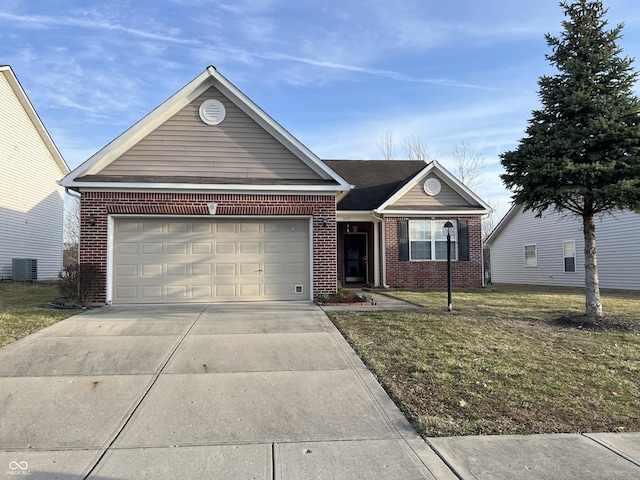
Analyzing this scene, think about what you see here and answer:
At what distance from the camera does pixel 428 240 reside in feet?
54.2

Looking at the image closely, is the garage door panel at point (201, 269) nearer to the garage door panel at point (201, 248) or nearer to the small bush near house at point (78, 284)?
the garage door panel at point (201, 248)

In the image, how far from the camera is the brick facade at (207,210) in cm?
1062

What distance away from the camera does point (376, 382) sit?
5324 mm

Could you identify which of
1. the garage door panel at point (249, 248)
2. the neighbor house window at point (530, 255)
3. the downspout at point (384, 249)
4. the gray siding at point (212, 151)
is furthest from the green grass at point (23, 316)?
the neighbor house window at point (530, 255)

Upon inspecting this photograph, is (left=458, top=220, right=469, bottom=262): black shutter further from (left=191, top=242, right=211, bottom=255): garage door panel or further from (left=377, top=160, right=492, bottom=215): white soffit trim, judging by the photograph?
(left=191, top=242, right=211, bottom=255): garage door panel

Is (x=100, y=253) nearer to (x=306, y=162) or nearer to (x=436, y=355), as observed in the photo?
(x=306, y=162)

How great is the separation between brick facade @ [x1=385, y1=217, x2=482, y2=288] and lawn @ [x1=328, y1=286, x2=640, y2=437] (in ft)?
22.0

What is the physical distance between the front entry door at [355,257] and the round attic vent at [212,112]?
26.1 feet

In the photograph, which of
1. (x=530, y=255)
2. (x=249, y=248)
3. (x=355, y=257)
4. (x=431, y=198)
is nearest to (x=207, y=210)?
(x=249, y=248)

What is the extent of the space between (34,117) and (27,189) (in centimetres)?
327

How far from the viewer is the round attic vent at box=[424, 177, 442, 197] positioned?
16578 millimetres

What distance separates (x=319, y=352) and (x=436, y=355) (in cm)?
164

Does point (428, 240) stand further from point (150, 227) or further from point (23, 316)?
point (23, 316)

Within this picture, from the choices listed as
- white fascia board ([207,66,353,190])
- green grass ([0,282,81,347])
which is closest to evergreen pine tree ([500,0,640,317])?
white fascia board ([207,66,353,190])
